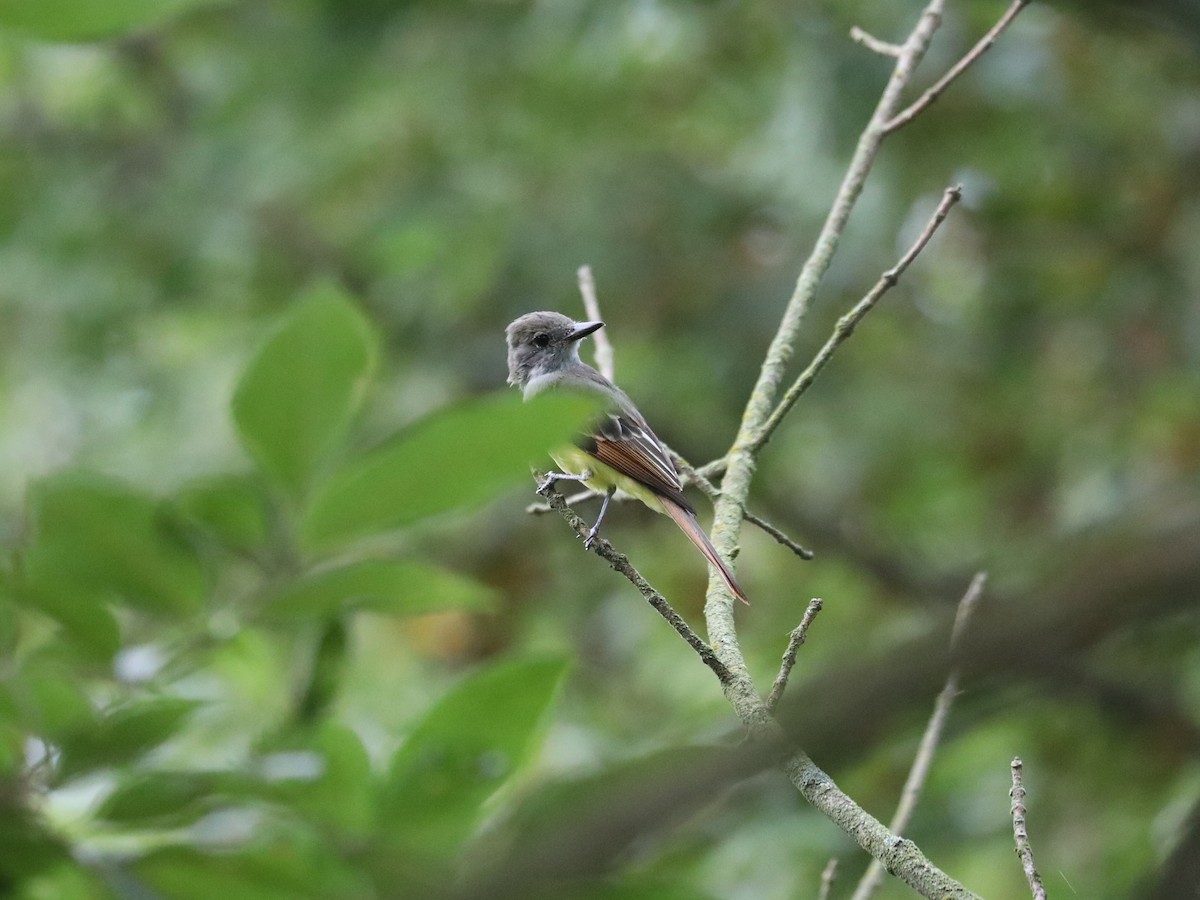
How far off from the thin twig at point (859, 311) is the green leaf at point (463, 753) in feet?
4.46

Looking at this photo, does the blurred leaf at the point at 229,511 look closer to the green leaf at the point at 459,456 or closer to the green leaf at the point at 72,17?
the green leaf at the point at 459,456

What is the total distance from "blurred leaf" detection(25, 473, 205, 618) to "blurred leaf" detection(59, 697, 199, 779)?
0.34 ft

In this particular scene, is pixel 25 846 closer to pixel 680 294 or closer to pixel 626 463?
pixel 626 463

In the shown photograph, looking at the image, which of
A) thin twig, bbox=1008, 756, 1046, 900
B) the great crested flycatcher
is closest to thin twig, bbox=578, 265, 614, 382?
the great crested flycatcher

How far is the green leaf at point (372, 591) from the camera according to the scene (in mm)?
1213

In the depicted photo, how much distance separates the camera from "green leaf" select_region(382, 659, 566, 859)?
1295 mm

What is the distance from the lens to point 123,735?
3.85 feet

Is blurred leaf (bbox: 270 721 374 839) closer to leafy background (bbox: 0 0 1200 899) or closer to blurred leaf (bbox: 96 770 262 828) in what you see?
blurred leaf (bbox: 96 770 262 828)

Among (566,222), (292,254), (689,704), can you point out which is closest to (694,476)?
(689,704)

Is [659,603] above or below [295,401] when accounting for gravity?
above

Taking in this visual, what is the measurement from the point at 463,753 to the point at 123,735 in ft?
1.08

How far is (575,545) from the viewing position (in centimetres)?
839

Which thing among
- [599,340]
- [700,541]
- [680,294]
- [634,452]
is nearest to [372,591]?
[700,541]

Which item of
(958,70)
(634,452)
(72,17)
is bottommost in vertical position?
(72,17)
